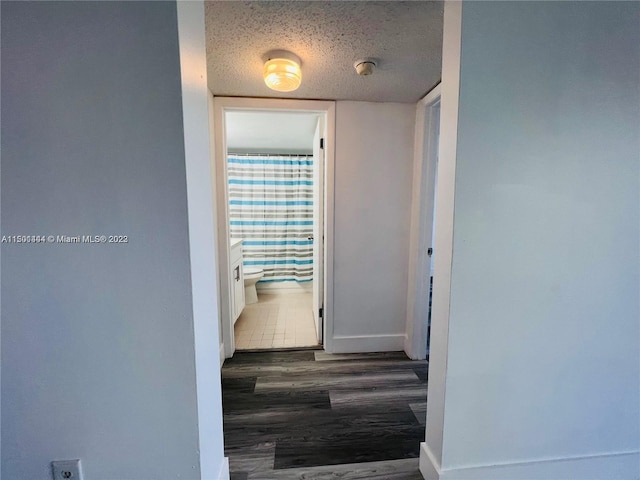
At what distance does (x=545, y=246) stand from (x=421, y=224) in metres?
1.03

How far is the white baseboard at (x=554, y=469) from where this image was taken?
1.05m

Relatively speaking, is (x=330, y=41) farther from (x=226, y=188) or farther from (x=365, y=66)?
(x=226, y=188)

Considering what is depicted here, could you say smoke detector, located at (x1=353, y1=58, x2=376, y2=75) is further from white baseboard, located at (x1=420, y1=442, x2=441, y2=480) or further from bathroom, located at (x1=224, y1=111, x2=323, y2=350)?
white baseboard, located at (x1=420, y1=442, x2=441, y2=480)

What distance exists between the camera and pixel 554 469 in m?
1.08

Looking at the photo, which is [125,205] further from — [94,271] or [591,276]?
[591,276]

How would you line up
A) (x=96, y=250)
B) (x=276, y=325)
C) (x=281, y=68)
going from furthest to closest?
(x=276, y=325) < (x=281, y=68) < (x=96, y=250)

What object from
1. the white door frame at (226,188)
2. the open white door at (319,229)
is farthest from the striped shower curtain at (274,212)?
the white door frame at (226,188)

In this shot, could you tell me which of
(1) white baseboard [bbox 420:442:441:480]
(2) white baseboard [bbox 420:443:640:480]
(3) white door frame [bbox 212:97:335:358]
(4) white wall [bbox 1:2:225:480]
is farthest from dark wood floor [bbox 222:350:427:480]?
(4) white wall [bbox 1:2:225:480]

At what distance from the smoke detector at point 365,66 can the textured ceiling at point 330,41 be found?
0.03 metres

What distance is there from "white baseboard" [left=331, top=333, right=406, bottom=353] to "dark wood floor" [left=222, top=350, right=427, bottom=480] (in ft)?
0.21

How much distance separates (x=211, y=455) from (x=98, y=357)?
0.57m

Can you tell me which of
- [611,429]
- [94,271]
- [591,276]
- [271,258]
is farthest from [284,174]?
[611,429]

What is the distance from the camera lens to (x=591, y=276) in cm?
100

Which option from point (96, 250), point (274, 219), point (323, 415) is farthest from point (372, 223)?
point (274, 219)
